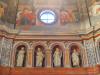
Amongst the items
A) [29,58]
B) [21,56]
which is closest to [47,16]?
[29,58]

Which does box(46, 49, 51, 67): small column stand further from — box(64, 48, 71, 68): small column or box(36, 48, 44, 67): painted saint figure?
box(64, 48, 71, 68): small column

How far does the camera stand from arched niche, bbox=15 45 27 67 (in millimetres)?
16031

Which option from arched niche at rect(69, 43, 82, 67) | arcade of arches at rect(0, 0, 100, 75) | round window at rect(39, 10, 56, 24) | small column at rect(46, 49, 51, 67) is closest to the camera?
arcade of arches at rect(0, 0, 100, 75)

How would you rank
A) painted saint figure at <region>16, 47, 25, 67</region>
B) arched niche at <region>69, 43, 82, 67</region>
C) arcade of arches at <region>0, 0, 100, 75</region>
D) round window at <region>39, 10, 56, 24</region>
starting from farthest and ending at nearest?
round window at <region>39, 10, 56, 24</region> → arched niche at <region>69, 43, 82, 67</region> → painted saint figure at <region>16, 47, 25, 67</region> → arcade of arches at <region>0, 0, 100, 75</region>

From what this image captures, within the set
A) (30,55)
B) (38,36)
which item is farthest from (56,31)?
(30,55)

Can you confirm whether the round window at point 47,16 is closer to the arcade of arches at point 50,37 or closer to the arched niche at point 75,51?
the arcade of arches at point 50,37

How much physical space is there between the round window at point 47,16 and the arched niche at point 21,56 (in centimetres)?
289

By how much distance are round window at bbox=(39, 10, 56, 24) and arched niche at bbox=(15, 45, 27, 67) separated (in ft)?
9.50

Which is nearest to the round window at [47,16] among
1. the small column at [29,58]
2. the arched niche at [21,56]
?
the arched niche at [21,56]

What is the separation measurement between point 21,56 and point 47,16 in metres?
4.21

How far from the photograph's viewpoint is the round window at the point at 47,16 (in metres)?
18.3

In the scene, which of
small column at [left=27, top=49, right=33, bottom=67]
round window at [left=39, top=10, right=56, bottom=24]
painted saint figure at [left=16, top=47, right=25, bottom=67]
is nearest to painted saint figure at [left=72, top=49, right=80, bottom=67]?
small column at [left=27, top=49, right=33, bottom=67]

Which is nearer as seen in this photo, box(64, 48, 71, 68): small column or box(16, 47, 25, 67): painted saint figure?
box(16, 47, 25, 67): painted saint figure

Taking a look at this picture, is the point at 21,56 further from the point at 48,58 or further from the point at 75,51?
the point at 75,51
